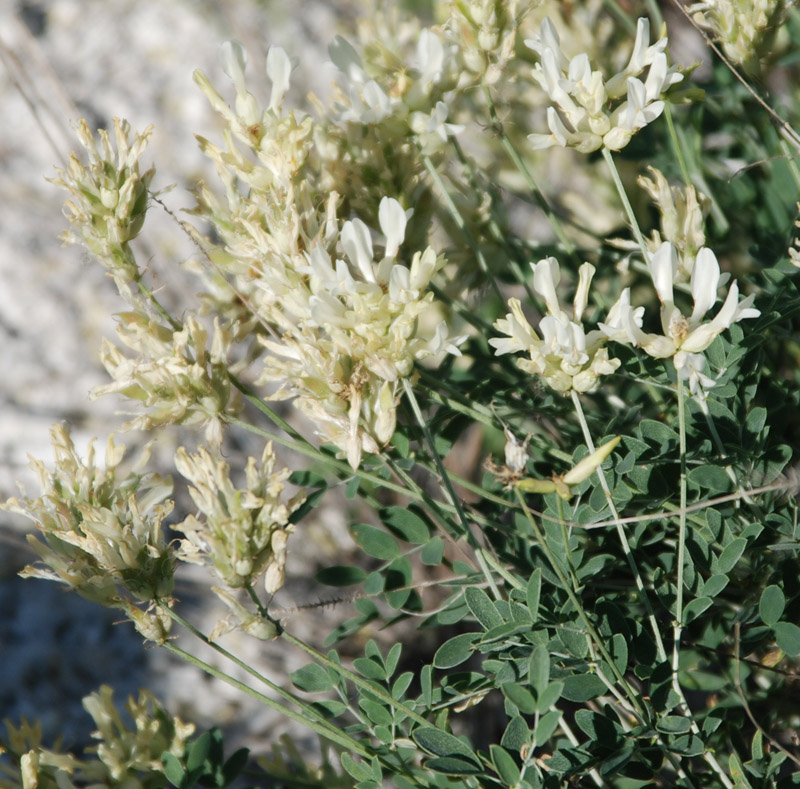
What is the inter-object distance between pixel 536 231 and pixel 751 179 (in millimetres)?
537

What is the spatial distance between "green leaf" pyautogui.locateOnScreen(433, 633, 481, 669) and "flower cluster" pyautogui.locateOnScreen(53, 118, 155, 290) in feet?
1.22

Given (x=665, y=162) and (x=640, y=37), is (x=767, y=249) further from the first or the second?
(x=640, y=37)

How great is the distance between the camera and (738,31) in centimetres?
68

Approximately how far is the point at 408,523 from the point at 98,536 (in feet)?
0.88

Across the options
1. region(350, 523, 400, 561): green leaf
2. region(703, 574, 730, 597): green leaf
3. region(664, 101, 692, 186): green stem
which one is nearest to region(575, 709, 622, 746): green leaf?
region(703, 574, 730, 597): green leaf

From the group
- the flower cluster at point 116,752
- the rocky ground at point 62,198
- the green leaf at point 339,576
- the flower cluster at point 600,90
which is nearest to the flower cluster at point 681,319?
the flower cluster at point 600,90

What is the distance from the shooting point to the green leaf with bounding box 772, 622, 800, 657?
0.59m

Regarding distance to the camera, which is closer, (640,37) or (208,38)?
(640,37)

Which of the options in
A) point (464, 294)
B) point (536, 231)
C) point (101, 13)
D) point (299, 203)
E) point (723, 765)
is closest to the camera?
point (299, 203)

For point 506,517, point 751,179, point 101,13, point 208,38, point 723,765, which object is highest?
point 101,13

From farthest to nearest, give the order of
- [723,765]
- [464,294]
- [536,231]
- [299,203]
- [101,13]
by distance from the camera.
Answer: [536,231] < [101,13] < [464,294] < [723,765] < [299,203]

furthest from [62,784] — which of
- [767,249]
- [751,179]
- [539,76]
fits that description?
[751,179]

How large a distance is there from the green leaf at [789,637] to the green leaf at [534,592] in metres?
0.18

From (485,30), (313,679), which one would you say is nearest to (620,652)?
(313,679)
